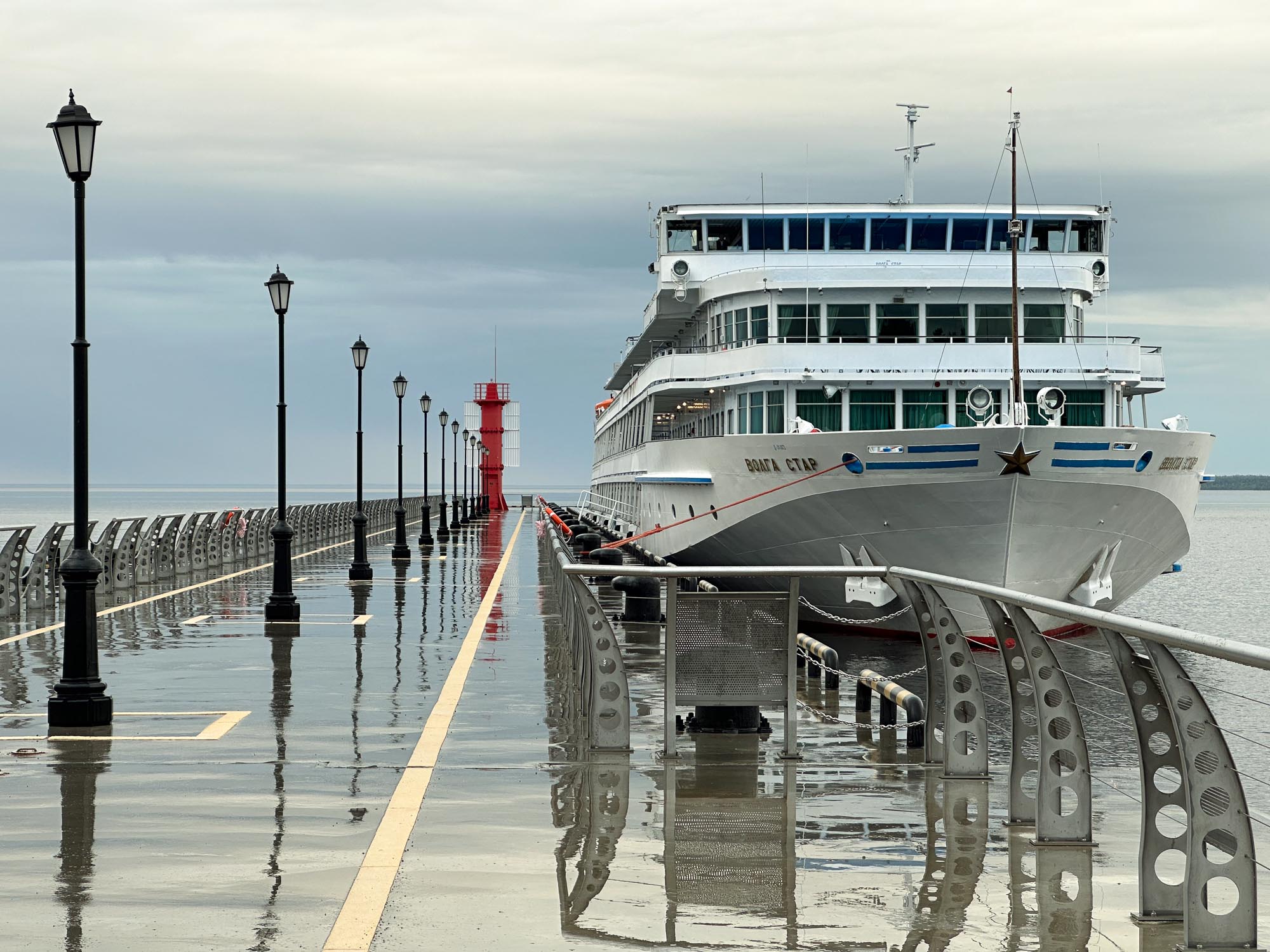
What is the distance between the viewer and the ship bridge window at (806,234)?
3183 centimetres

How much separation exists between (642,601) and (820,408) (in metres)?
8.76

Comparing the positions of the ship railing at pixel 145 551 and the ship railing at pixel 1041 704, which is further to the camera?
the ship railing at pixel 145 551

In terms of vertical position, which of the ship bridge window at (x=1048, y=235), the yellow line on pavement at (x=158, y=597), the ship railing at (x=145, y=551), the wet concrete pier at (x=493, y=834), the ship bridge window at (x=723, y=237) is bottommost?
the wet concrete pier at (x=493, y=834)

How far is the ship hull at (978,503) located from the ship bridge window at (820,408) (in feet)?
7.22

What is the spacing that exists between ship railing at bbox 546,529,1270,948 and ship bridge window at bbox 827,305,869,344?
15.6 meters

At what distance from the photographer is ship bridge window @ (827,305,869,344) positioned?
2767 centimetres

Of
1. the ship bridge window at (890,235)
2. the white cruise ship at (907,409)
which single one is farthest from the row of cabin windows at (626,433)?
the ship bridge window at (890,235)

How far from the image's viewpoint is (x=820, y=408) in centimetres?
2711

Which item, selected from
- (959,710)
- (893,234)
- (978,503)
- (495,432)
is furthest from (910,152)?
(495,432)

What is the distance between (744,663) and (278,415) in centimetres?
1405

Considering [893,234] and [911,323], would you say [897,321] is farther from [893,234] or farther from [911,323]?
[893,234]

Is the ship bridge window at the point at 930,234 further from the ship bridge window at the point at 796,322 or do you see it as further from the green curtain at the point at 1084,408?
the green curtain at the point at 1084,408

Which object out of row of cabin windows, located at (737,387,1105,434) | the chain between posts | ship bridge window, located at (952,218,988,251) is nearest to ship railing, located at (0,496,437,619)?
the chain between posts

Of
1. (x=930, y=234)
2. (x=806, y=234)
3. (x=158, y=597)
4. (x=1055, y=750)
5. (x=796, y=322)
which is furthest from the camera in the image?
(x=806, y=234)
